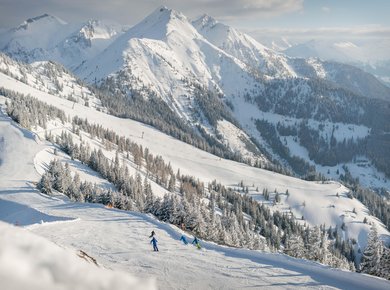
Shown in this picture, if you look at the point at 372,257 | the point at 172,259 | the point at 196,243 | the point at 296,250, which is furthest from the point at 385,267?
the point at 172,259

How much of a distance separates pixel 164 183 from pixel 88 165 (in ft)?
134

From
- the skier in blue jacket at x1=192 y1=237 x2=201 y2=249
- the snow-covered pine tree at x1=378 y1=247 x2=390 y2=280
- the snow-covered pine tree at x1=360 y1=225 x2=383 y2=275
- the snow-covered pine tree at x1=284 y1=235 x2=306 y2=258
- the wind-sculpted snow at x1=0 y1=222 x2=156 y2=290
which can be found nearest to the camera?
the wind-sculpted snow at x1=0 y1=222 x2=156 y2=290

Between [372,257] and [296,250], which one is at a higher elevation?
[372,257]

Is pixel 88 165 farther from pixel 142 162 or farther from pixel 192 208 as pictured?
pixel 192 208

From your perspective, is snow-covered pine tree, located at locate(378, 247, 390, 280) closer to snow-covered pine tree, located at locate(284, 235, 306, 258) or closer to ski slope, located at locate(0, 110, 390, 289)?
snow-covered pine tree, located at locate(284, 235, 306, 258)

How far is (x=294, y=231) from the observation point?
15588 cm

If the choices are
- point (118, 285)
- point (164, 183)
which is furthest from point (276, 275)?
point (164, 183)

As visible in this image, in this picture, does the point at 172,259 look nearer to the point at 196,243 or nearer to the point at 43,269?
the point at 196,243

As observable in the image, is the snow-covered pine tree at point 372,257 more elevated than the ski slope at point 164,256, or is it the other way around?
the ski slope at point 164,256

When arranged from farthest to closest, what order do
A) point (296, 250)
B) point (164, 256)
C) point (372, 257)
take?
point (296, 250) → point (372, 257) → point (164, 256)

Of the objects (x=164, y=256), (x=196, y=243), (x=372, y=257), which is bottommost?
(x=372, y=257)

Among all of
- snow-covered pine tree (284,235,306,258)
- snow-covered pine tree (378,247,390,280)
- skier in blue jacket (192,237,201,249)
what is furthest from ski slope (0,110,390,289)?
snow-covered pine tree (284,235,306,258)

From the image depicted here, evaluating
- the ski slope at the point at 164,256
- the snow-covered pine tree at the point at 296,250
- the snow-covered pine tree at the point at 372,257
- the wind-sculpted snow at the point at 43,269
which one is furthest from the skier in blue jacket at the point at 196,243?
the snow-covered pine tree at the point at 296,250

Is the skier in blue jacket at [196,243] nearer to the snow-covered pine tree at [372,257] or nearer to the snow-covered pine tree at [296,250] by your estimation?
the snow-covered pine tree at [372,257]
